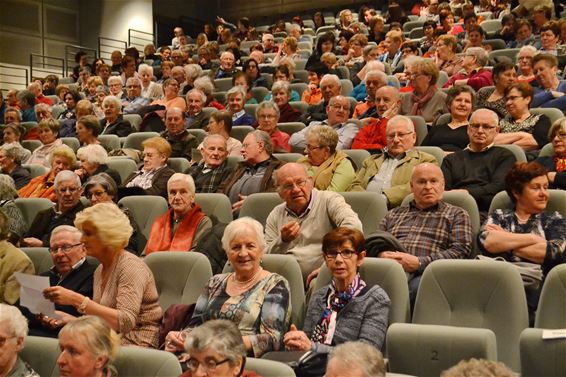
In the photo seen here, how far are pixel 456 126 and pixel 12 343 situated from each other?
2723 mm

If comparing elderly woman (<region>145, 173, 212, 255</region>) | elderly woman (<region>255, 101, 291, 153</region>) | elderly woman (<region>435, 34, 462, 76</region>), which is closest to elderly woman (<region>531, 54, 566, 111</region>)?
elderly woman (<region>435, 34, 462, 76</region>)

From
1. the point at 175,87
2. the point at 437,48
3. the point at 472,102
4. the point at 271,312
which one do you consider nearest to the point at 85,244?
the point at 271,312

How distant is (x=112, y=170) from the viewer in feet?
15.4

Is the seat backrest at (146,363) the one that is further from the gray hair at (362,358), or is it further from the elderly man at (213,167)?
the elderly man at (213,167)

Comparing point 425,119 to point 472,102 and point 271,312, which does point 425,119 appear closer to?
point 472,102

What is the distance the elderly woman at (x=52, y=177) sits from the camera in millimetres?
4742

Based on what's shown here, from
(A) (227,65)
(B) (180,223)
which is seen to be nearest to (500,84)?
(B) (180,223)

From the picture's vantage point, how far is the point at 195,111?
591 centimetres

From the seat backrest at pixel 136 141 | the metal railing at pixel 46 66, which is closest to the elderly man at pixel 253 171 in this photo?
the seat backrest at pixel 136 141

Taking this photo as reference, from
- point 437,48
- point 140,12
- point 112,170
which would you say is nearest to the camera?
point 112,170

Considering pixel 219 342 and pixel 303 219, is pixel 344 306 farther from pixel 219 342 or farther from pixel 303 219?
pixel 303 219

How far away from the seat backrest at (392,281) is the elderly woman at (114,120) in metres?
3.75

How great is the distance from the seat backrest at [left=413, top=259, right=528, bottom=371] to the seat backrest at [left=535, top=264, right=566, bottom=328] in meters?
0.05

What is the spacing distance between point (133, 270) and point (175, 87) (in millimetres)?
3773
